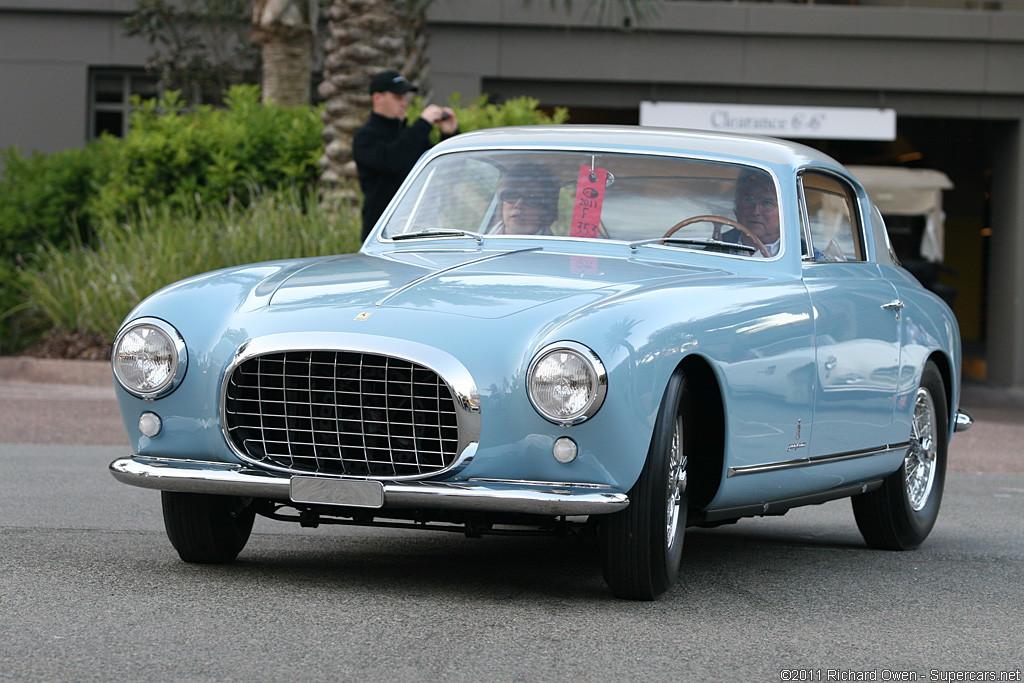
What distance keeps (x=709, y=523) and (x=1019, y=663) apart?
1.28 metres

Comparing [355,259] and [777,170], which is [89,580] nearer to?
[355,259]

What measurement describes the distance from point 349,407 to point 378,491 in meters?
0.27

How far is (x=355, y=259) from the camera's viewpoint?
5434mm

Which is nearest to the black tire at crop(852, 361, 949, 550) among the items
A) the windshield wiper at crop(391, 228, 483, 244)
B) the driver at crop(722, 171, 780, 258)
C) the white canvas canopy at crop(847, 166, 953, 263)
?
the driver at crop(722, 171, 780, 258)

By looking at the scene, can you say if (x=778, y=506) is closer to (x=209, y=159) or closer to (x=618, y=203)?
(x=618, y=203)

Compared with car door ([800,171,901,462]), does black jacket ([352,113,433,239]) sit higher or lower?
higher

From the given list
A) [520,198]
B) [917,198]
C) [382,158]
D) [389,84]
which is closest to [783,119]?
[917,198]

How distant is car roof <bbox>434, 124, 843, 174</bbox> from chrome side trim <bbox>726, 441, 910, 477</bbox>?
1165mm

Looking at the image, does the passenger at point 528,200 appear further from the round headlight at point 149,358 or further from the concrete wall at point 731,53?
the concrete wall at point 731,53

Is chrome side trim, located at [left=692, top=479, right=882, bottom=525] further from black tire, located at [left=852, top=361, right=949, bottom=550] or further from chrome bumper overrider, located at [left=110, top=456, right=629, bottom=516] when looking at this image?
chrome bumper overrider, located at [left=110, top=456, right=629, bottom=516]

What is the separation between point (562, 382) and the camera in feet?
13.6

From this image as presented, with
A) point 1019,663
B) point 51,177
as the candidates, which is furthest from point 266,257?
point 1019,663

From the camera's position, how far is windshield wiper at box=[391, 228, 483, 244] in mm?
5629

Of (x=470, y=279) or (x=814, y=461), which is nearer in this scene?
(x=470, y=279)
